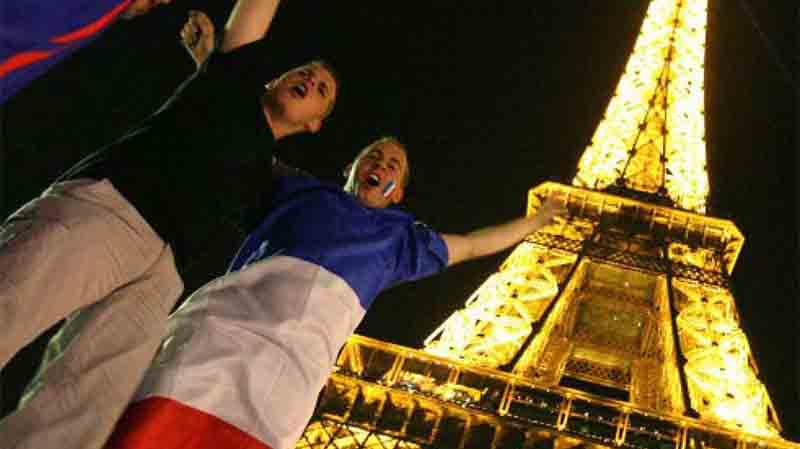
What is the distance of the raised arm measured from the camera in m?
2.52

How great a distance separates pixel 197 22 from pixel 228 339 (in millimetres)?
1308

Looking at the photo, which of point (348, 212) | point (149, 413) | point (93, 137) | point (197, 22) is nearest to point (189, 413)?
point (149, 413)

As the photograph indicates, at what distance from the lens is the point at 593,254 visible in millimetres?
14219

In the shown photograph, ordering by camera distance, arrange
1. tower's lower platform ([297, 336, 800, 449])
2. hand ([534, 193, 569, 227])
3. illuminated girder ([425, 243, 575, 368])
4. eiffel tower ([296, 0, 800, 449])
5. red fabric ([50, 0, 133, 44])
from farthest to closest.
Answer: illuminated girder ([425, 243, 575, 368]) → eiffel tower ([296, 0, 800, 449]) → tower's lower platform ([297, 336, 800, 449]) → hand ([534, 193, 569, 227]) → red fabric ([50, 0, 133, 44])

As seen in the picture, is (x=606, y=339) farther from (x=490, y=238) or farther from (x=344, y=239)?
(x=344, y=239)

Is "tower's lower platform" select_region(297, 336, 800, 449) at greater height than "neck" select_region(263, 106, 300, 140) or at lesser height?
lesser

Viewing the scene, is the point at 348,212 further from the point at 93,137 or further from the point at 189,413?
the point at 93,137

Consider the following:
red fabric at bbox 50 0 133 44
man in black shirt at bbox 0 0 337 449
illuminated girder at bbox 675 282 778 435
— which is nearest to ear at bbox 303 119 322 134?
man in black shirt at bbox 0 0 337 449

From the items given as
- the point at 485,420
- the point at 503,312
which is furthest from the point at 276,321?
the point at 503,312

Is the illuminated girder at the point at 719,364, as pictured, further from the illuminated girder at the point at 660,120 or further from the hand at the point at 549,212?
the hand at the point at 549,212

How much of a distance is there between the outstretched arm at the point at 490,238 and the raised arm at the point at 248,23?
3.02 ft

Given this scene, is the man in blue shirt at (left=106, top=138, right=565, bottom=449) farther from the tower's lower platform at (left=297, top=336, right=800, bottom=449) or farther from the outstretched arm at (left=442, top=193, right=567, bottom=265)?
the tower's lower platform at (left=297, top=336, right=800, bottom=449)

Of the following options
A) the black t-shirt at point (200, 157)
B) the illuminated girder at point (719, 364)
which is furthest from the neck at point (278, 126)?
the illuminated girder at point (719, 364)

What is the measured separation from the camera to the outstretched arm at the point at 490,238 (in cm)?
282
